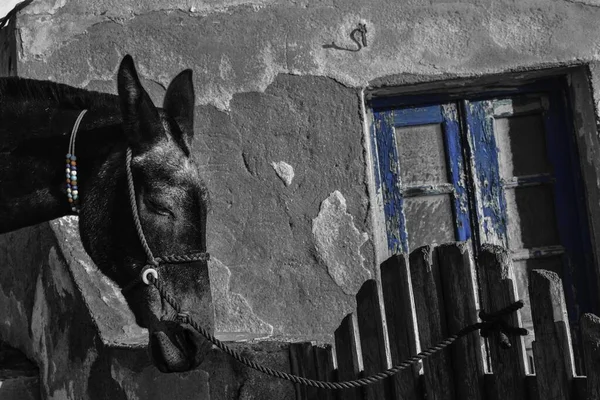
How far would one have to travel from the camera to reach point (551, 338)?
2.51m

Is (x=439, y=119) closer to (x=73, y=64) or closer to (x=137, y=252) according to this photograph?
(x=73, y=64)

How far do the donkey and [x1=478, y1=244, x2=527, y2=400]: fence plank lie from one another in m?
0.99

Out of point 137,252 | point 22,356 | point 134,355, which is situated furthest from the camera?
point 22,356

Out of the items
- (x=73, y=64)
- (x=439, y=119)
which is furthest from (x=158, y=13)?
(x=439, y=119)

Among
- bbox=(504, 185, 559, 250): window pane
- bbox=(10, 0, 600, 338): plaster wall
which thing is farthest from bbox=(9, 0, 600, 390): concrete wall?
bbox=(504, 185, 559, 250): window pane

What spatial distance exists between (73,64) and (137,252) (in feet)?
7.18

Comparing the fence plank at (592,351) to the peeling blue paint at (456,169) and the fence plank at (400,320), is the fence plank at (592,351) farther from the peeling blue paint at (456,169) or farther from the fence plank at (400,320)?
the peeling blue paint at (456,169)

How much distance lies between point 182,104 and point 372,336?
114cm

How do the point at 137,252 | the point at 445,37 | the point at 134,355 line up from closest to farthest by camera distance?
1. the point at 137,252
2. the point at 134,355
3. the point at 445,37

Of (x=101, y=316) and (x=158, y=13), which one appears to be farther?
(x=158, y=13)

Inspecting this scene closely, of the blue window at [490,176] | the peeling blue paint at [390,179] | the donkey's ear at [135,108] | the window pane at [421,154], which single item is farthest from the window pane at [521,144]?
the donkey's ear at [135,108]

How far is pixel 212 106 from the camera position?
4.92m

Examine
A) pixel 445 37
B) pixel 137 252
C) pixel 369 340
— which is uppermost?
pixel 445 37

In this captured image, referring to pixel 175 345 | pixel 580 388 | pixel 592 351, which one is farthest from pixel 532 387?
pixel 175 345
